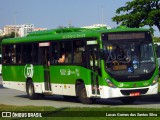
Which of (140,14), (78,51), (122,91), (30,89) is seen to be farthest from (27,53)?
(140,14)

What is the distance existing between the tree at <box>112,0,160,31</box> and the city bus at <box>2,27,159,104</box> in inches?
685

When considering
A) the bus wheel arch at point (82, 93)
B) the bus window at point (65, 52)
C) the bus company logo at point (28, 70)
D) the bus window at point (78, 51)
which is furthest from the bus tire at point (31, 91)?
the bus window at point (78, 51)

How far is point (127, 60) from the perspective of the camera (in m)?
21.1

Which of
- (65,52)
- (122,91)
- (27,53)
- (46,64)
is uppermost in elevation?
(65,52)

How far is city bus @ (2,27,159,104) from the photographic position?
2106 centimetres

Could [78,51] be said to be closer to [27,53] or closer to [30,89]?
[27,53]

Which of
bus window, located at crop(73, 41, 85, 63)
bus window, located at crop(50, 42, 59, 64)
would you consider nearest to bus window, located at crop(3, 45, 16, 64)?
bus window, located at crop(50, 42, 59, 64)

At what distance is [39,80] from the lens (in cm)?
2600

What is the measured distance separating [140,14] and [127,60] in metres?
21.8

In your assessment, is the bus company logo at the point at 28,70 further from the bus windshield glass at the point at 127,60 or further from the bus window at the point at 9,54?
the bus windshield glass at the point at 127,60

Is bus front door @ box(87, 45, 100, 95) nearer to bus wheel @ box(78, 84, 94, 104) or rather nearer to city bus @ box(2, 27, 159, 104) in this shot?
city bus @ box(2, 27, 159, 104)

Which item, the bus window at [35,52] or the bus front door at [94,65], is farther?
the bus window at [35,52]

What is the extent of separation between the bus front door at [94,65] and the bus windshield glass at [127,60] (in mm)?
507

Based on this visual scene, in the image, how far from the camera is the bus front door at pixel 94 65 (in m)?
21.4
